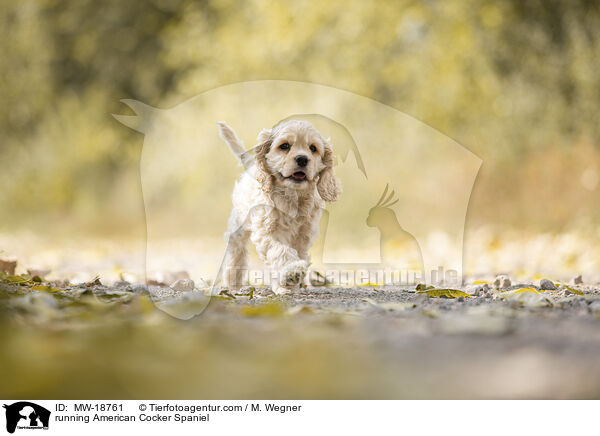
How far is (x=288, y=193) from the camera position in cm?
409

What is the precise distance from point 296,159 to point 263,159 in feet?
1.13

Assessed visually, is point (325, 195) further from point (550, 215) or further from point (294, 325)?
point (550, 215)

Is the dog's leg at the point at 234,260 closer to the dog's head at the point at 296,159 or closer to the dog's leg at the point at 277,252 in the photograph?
the dog's leg at the point at 277,252

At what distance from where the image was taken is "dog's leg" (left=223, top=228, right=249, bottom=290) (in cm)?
481

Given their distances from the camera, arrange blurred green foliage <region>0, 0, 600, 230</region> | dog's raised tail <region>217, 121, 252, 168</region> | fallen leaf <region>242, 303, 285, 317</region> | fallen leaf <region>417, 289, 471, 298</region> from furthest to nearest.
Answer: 1. blurred green foliage <region>0, 0, 600, 230</region>
2. dog's raised tail <region>217, 121, 252, 168</region>
3. fallen leaf <region>417, 289, 471, 298</region>
4. fallen leaf <region>242, 303, 285, 317</region>

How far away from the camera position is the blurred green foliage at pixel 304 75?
853 cm

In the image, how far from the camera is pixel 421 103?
Result: 9.91 meters

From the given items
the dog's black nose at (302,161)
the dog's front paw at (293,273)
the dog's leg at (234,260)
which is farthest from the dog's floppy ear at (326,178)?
the dog's leg at (234,260)

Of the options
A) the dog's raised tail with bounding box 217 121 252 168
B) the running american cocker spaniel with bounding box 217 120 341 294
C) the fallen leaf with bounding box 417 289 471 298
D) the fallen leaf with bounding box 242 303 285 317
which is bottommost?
the fallen leaf with bounding box 242 303 285 317
